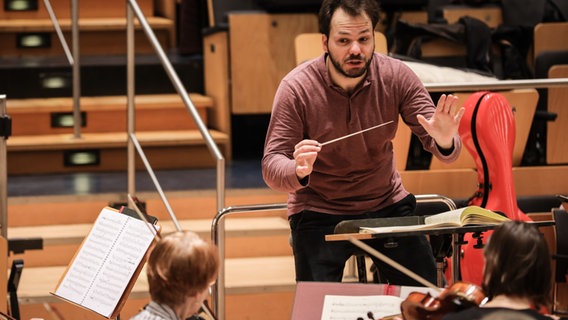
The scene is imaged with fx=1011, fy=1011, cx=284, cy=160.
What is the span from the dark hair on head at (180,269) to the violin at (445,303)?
1.47 feet

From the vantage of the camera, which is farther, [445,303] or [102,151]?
[102,151]

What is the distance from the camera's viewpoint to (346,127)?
3.13 m

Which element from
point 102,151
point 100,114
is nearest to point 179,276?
point 102,151

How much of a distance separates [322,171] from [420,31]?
2.48 m

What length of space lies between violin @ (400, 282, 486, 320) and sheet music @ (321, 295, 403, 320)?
317 millimetres

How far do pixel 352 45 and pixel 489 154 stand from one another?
3.89ft

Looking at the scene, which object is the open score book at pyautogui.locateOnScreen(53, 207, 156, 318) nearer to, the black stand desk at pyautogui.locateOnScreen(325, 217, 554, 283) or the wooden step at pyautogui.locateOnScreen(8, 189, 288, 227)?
the black stand desk at pyautogui.locateOnScreen(325, 217, 554, 283)

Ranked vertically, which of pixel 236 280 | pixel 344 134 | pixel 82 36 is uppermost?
pixel 82 36

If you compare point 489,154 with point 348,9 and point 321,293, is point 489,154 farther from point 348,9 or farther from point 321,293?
point 321,293

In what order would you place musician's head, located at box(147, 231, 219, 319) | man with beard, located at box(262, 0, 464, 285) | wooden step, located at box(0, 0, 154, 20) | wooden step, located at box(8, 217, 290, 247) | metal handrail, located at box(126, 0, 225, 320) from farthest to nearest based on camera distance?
wooden step, located at box(0, 0, 154, 20), wooden step, located at box(8, 217, 290, 247), metal handrail, located at box(126, 0, 225, 320), man with beard, located at box(262, 0, 464, 285), musician's head, located at box(147, 231, 219, 319)

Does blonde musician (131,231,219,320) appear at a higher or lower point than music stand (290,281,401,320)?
higher

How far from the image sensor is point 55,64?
5.84 metres

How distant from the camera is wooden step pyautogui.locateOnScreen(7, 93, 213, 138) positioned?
5.51 metres

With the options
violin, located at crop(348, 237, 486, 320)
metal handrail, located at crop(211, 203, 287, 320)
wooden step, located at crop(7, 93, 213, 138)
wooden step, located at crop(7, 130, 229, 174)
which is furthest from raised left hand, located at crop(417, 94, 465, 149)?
wooden step, located at crop(7, 93, 213, 138)
